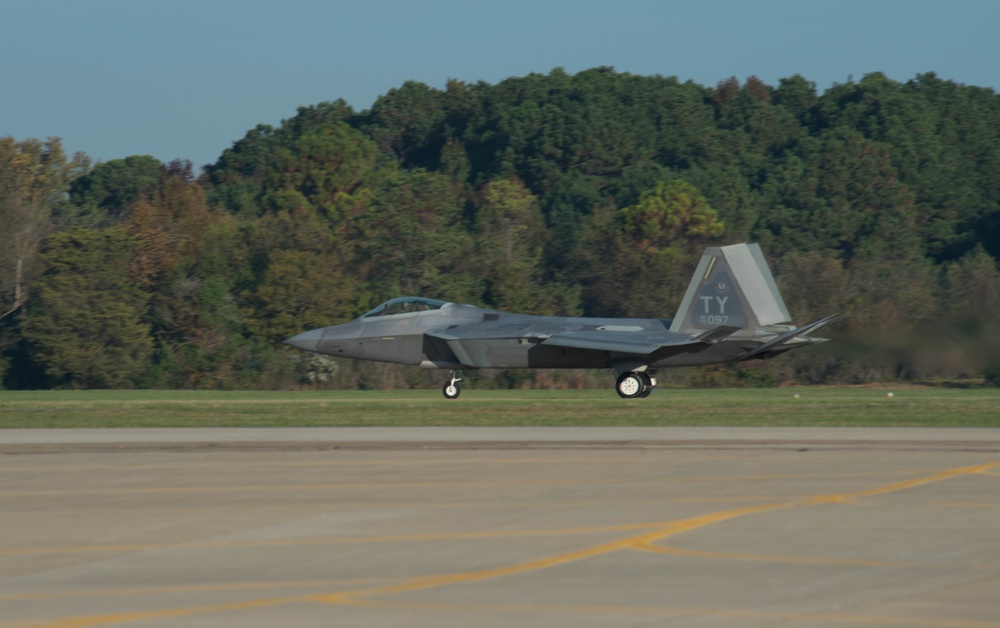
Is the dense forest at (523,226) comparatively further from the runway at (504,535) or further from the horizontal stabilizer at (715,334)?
the runway at (504,535)

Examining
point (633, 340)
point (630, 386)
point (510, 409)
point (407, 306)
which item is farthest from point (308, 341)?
point (633, 340)

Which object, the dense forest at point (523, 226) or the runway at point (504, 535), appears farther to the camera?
the dense forest at point (523, 226)

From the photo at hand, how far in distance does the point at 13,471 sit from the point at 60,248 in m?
35.4

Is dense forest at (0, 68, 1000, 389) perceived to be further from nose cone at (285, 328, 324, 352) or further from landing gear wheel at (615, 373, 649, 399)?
nose cone at (285, 328, 324, 352)

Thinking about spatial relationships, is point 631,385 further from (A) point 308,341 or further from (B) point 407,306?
(A) point 308,341

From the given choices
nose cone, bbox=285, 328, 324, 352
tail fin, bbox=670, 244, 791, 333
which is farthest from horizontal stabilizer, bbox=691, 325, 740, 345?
nose cone, bbox=285, 328, 324, 352

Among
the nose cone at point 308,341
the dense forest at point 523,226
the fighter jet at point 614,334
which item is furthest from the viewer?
the dense forest at point 523,226

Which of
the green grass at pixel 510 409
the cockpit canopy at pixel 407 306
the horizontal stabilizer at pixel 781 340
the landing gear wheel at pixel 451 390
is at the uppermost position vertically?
the cockpit canopy at pixel 407 306

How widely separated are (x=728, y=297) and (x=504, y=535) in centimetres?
1999

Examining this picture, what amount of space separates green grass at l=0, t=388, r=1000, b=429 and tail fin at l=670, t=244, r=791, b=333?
5.88 ft

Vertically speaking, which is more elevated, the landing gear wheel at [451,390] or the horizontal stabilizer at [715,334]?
the horizontal stabilizer at [715,334]

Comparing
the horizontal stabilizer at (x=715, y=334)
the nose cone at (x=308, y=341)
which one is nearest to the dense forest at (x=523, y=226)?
the horizontal stabilizer at (x=715, y=334)

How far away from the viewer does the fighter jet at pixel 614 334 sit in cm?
3044

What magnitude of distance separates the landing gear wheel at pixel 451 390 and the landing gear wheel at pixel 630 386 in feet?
12.5
